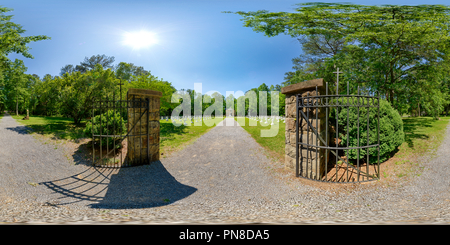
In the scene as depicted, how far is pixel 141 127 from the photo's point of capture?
7.27 metres

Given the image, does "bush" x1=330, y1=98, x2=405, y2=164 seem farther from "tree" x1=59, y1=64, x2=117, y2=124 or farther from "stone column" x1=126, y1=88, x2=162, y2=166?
"tree" x1=59, y1=64, x2=117, y2=124

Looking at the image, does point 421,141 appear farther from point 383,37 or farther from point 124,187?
point 124,187

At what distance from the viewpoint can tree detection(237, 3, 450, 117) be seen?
9133 millimetres

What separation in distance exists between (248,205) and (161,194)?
2.36m

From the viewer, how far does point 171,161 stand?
7793 millimetres

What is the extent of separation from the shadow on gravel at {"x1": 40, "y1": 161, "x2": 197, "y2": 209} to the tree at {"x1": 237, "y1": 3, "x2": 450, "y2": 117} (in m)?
8.13

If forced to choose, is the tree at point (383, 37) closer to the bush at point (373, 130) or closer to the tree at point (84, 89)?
Answer: the bush at point (373, 130)

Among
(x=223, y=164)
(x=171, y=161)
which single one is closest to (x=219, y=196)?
(x=223, y=164)

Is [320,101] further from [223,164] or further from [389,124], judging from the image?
A: [223,164]

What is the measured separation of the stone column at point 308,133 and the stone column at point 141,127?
5.16 m

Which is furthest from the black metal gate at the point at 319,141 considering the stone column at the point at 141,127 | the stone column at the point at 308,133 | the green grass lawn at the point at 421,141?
the stone column at the point at 141,127

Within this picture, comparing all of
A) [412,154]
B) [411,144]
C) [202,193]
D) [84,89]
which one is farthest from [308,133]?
[84,89]

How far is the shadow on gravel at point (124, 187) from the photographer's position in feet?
14.7

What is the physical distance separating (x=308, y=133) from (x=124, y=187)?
575 cm
